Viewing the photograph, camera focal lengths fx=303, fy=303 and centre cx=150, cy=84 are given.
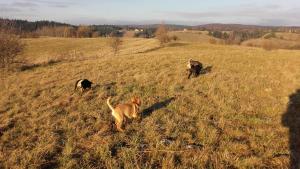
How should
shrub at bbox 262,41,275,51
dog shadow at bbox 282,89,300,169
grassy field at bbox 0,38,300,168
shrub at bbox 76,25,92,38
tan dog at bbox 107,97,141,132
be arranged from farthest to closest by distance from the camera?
shrub at bbox 76,25,92,38 → shrub at bbox 262,41,275,51 → tan dog at bbox 107,97,141,132 → dog shadow at bbox 282,89,300,169 → grassy field at bbox 0,38,300,168

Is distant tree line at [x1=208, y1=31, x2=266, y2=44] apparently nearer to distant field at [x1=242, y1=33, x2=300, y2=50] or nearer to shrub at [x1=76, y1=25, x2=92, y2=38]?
distant field at [x1=242, y1=33, x2=300, y2=50]

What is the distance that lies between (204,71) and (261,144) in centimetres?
1153

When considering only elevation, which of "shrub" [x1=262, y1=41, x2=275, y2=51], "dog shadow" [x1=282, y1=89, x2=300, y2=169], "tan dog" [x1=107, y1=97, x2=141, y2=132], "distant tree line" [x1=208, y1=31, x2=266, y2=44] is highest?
"distant tree line" [x1=208, y1=31, x2=266, y2=44]

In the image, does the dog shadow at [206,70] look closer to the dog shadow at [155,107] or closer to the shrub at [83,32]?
the dog shadow at [155,107]

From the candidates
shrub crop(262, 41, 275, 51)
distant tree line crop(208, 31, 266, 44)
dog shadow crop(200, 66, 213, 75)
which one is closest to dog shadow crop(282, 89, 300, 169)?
dog shadow crop(200, 66, 213, 75)

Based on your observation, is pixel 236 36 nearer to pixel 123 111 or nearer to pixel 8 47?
pixel 8 47

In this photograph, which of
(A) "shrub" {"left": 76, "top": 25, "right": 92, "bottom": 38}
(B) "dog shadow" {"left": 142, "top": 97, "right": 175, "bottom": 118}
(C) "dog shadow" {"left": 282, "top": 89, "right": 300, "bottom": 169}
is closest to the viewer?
(C) "dog shadow" {"left": 282, "top": 89, "right": 300, "bottom": 169}

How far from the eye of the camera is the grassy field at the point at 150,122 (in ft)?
22.5

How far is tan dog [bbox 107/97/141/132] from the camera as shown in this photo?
8.45 metres

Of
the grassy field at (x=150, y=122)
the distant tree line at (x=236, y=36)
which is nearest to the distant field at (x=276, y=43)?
the distant tree line at (x=236, y=36)

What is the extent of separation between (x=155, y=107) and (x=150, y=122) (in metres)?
1.85

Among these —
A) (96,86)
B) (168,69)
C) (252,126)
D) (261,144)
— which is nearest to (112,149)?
(261,144)

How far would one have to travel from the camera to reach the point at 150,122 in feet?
29.4

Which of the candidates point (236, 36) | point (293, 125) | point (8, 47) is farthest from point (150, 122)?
point (236, 36)
